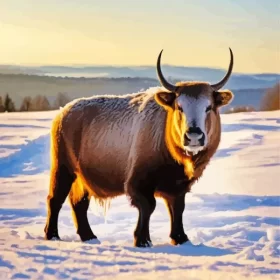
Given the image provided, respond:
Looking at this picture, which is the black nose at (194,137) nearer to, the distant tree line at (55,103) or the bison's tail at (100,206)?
the distant tree line at (55,103)

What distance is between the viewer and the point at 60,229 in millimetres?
2650

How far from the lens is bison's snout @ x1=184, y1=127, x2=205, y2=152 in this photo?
2.29 meters

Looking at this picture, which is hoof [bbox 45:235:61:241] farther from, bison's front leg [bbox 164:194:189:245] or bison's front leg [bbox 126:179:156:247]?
bison's front leg [bbox 164:194:189:245]

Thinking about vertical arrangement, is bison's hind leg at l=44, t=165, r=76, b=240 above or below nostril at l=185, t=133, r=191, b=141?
below

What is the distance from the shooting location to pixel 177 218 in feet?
8.39

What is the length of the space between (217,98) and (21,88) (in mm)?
913

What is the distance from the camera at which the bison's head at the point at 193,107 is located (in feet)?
7.56

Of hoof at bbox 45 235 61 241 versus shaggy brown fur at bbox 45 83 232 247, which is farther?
hoof at bbox 45 235 61 241

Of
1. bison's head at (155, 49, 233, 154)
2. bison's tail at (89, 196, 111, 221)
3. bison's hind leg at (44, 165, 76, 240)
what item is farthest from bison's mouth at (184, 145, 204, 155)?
bison's hind leg at (44, 165, 76, 240)

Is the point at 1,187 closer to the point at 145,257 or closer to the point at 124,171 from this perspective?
the point at 124,171

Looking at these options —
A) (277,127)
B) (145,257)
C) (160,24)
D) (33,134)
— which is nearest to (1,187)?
(33,134)

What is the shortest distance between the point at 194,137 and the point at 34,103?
2.73 ft

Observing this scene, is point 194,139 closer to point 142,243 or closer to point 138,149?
point 138,149

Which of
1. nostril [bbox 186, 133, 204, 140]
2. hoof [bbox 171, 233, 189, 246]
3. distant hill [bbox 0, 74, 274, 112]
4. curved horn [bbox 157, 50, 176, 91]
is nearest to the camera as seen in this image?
nostril [bbox 186, 133, 204, 140]
